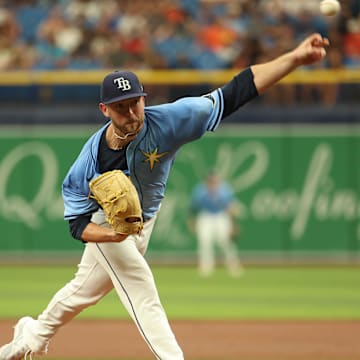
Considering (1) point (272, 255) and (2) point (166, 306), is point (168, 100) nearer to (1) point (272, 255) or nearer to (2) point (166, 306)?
(1) point (272, 255)

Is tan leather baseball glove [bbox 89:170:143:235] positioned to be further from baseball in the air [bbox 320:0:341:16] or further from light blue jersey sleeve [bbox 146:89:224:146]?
baseball in the air [bbox 320:0:341:16]

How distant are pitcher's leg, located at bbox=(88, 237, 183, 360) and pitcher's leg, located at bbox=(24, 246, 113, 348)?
0.59 feet

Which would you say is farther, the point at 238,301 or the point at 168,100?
the point at 168,100

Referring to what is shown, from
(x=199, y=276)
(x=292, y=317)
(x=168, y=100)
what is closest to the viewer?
(x=292, y=317)

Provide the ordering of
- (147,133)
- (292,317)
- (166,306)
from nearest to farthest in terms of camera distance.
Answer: (147,133)
(292,317)
(166,306)

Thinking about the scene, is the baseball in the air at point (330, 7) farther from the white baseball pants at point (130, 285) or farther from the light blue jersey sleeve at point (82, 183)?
the white baseball pants at point (130, 285)

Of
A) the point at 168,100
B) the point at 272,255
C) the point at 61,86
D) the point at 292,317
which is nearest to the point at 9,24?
the point at 61,86

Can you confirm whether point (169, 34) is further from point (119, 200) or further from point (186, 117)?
point (119, 200)

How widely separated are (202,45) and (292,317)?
8183 mm

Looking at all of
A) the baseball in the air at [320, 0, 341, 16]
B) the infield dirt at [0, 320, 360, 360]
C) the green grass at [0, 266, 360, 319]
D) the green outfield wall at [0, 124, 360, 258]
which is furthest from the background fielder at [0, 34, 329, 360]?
the green outfield wall at [0, 124, 360, 258]

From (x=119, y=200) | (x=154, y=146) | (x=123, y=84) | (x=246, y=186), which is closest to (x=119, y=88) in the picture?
(x=123, y=84)

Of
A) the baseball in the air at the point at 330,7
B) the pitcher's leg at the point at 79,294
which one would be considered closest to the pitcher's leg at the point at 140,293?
the pitcher's leg at the point at 79,294

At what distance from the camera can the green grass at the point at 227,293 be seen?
11.3 metres

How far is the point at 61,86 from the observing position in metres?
17.5
